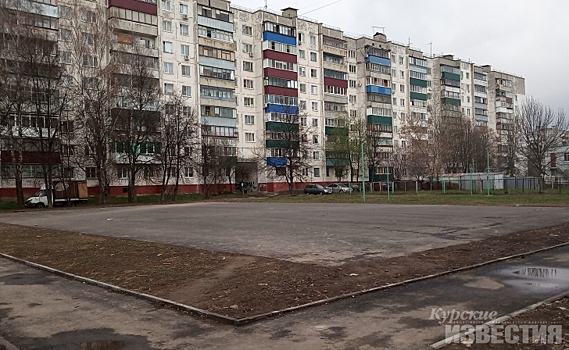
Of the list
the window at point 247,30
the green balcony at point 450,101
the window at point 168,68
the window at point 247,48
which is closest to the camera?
the window at point 168,68

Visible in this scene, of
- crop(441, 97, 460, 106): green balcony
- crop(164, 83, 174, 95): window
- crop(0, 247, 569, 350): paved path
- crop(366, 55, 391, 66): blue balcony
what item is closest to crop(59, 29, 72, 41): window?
crop(164, 83, 174, 95): window

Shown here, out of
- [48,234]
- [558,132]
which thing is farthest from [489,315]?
[558,132]

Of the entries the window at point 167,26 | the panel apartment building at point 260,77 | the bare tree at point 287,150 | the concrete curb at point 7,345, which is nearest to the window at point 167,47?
the panel apartment building at point 260,77

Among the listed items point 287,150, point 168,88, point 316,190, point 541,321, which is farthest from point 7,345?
point 168,88

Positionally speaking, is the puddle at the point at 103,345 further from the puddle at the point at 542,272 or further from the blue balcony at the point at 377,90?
the blue balcony at the point at 377,90

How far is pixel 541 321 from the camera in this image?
6.04 metres

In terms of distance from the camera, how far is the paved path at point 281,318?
5957 millimetres

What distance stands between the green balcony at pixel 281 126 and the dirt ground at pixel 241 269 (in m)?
51.7

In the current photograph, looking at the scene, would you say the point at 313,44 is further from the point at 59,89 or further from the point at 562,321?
the point at 562,321

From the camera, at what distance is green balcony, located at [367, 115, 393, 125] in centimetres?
8570

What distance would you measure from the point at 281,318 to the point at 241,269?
12.0ft

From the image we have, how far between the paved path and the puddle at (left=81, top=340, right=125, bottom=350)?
0.01 metres

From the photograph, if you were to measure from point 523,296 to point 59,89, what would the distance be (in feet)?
157

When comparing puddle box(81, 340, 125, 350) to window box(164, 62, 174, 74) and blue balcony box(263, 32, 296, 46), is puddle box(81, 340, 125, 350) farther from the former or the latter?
blue balcony box(263, 32, 296, 46)
